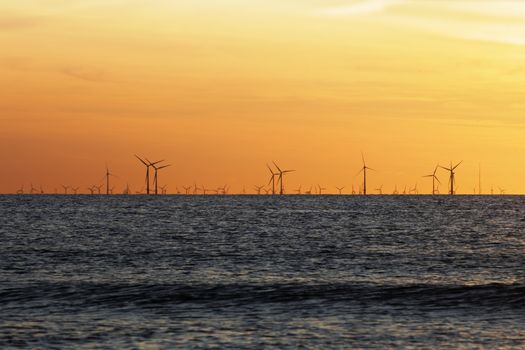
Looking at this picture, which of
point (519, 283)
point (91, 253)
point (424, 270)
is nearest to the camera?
point (519, 283)

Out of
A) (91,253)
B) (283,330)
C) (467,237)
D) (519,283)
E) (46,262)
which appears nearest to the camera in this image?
(283,330)

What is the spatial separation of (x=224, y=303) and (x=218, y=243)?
191ft

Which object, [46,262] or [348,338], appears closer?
[348,338]

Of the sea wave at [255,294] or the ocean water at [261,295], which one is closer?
the ocean water at [261,295]

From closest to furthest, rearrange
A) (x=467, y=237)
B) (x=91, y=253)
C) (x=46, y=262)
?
(x=46, y=262), (x=91, y=253), (x=467, y=237)

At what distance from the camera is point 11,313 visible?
52781mm

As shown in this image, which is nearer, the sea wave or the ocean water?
the ocean water

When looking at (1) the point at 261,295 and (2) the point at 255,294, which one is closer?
(1) the point at 261,295

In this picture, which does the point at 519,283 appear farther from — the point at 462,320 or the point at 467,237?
the point at 467,237

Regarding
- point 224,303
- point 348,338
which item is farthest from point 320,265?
point 348,338

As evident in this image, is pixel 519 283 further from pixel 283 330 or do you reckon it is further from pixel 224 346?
pixel 224 346

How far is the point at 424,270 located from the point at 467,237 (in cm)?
5490

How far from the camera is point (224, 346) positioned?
42.9m

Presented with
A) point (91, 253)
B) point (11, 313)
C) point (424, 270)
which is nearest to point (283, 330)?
point (11, 313)
